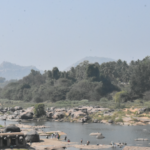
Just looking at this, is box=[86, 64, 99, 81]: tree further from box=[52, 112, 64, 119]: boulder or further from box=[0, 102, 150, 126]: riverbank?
box=[52, 112, 64, 119]: boulder

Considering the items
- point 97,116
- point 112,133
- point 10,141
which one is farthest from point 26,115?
point 10,141

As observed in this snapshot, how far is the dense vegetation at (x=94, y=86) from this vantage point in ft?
398

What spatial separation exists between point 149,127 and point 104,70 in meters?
99.0

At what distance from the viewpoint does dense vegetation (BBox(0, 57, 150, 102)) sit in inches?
4781

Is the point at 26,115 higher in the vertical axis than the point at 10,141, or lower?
higher

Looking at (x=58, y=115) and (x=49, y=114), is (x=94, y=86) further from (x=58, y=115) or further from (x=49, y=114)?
(x=58, y=115)

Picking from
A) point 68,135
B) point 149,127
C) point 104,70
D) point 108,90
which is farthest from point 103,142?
point 104,70

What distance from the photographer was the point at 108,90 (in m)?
143

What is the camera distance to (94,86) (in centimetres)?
13900

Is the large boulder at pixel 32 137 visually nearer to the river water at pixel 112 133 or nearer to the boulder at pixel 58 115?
the river water at pixel 112 133

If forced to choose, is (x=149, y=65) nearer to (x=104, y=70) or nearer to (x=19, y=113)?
(x=104, y=70)

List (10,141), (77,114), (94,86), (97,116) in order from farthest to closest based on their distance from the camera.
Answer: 1. (94,86)
2. (77,114)
3. (97,116)
4. (10,141)

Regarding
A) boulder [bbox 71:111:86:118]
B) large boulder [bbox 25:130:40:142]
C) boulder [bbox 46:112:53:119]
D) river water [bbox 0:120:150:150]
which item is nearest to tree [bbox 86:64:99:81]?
boulder [bbox 46:112:53:119]

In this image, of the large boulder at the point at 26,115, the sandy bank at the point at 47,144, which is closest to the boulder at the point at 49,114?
the large boulder at the point at 26,115
